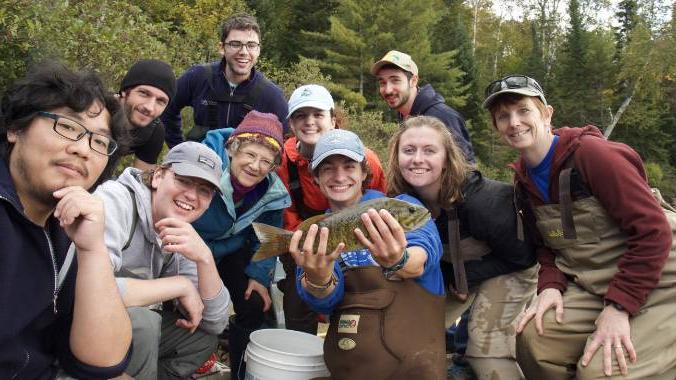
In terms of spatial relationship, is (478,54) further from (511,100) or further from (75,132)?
(75,132)

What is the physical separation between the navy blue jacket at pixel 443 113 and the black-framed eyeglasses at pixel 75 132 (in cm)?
359

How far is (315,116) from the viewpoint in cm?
556

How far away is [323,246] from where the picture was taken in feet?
10.9

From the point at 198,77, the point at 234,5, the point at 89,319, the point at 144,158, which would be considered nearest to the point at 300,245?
the point at 89,319

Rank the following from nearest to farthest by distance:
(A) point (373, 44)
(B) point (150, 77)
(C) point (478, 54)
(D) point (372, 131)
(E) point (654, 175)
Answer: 1. (B) point (150, 77)
2. (D) point (372, 131)
3. (A) point (373, 44)
4. (E) point (654, 175)
5. (C) point (478, 54)

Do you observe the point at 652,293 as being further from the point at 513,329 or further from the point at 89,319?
the point at 89,319

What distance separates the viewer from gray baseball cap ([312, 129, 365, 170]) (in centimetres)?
421

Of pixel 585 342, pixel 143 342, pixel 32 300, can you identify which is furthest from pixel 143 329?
pixel 585 342

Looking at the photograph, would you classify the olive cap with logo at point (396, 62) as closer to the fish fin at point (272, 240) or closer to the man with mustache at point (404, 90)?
the man with mustache at point (404, 90)

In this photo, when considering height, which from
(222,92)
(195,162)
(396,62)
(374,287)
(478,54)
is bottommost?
(374,287)

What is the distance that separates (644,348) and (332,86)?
28.0m

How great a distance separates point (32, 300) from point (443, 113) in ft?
14.5

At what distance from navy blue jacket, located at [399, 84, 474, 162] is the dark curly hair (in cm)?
357

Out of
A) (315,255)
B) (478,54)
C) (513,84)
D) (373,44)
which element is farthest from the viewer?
(478,54)
